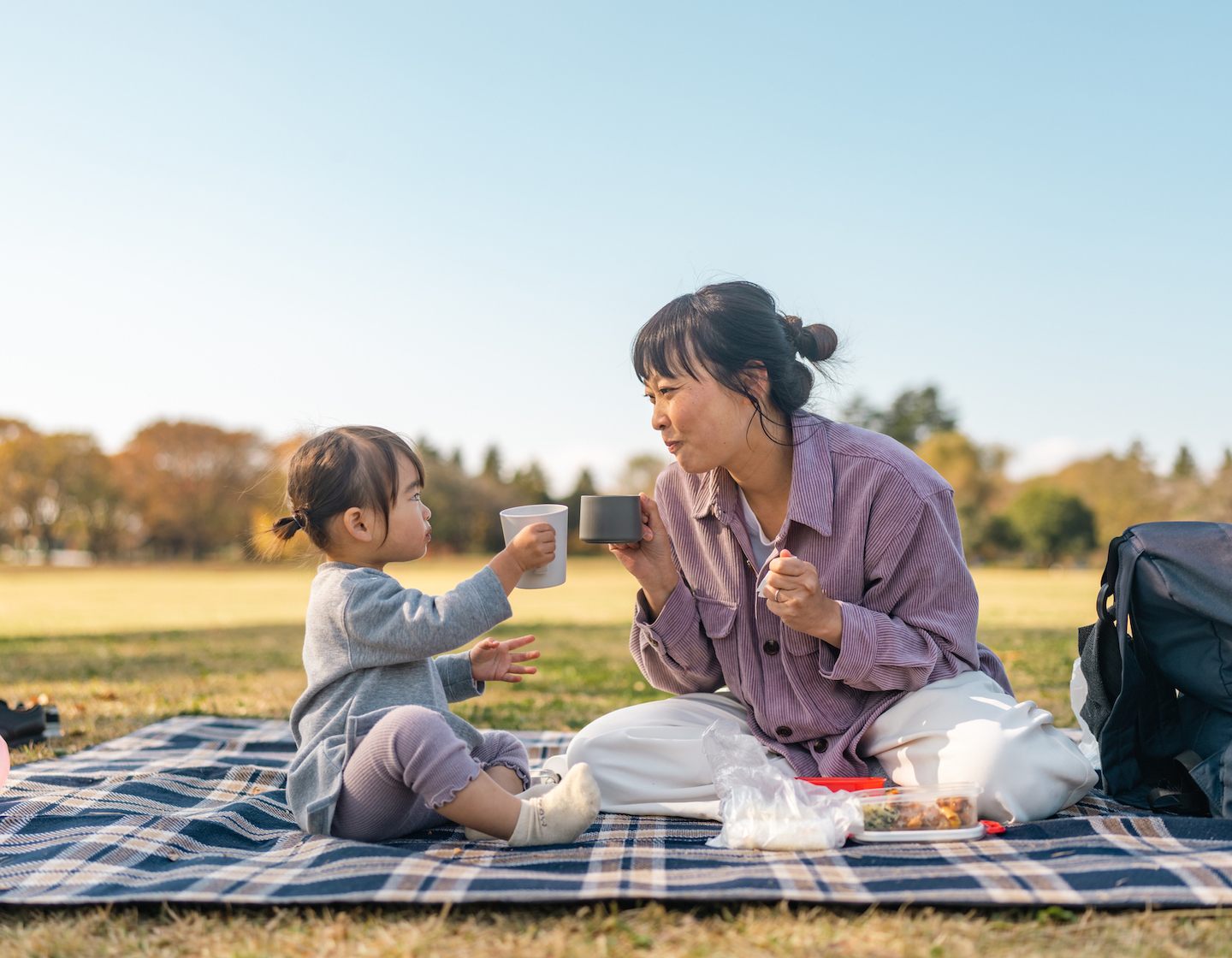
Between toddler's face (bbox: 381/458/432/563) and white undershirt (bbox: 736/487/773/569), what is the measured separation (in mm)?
1151

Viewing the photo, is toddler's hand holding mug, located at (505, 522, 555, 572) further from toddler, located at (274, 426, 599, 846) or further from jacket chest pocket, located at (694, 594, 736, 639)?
jacket chest pocket, located at (694, 594, 736, 639)

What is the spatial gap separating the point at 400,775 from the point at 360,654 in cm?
43

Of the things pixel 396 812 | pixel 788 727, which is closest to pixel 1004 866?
pixel 788 727

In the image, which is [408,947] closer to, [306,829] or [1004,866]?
[306,829]

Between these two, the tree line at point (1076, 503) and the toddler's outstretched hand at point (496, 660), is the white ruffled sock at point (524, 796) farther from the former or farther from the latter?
the tree line at point (1076, 503)

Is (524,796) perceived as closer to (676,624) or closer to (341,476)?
(676,624)

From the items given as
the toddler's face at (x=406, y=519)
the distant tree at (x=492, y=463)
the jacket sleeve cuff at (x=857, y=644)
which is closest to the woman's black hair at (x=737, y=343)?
the jacket sleeve cuff at (x=857, y=644)

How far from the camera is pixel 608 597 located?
80.9ft

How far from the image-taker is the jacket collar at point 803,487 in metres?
3.11

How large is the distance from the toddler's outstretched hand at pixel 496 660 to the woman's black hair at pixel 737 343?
111 cm

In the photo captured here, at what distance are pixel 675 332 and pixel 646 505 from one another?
63 centimetres

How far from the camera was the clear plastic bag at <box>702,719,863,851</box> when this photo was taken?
2.58 meters

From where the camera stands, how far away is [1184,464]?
6875 centimetres

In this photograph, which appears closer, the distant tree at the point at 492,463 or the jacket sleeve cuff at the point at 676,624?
the jacket sleeve cuff at the point at 676,624
